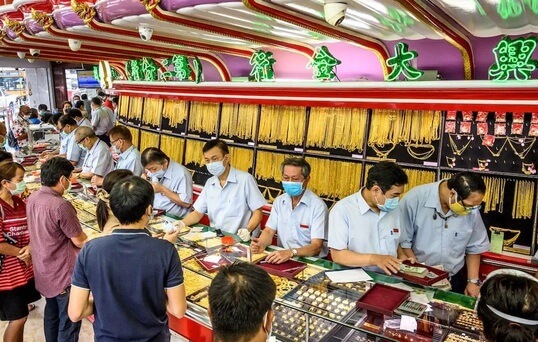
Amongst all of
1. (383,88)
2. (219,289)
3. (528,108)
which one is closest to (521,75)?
(528,108)

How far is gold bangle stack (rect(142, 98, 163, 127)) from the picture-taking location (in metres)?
8.19

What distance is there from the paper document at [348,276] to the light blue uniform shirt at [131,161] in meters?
3.24

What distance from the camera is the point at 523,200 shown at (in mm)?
3900

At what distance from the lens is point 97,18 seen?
406cm

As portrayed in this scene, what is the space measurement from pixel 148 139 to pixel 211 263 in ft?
20.6

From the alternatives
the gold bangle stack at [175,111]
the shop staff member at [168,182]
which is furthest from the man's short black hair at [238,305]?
the gold bangle stack at [175,111]

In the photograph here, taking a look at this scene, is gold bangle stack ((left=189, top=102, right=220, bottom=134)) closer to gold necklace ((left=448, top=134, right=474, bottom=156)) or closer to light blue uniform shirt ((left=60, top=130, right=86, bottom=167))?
light blue uniform shirt ((left=60, top=130, right=86, bottom=167))

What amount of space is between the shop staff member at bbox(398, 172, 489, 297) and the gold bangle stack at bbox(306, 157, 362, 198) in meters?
1.68

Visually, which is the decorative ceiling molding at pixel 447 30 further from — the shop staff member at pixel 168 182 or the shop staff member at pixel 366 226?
the shop staff member at pixel 168 182

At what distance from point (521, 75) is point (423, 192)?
1.36 meters

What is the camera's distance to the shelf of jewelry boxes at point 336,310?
1.96 m

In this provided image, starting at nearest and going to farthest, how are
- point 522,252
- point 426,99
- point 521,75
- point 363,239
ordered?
point 363,239
point 521,75
point 522,252
point 426,99

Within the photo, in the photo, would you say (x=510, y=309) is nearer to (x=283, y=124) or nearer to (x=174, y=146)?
(x=283, y=124)

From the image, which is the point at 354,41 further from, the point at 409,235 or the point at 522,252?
the point at 522,252
